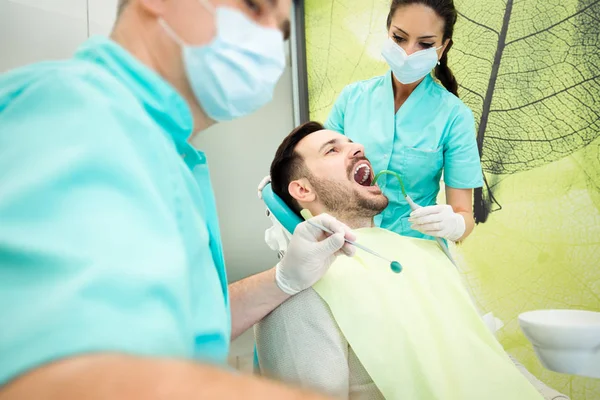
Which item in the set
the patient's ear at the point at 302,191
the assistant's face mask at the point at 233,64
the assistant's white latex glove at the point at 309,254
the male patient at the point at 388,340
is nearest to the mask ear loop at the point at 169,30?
the assistant's face mask at the point at 233,64

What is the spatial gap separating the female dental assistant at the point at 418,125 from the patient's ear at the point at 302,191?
35cm

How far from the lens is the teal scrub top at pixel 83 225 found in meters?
0.33

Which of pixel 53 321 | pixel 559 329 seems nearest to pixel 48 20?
pixel 53 321

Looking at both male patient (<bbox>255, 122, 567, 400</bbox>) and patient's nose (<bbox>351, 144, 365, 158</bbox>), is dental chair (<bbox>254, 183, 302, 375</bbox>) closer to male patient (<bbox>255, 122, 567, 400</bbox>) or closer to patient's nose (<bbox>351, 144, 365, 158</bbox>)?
male patient (<bbox>255, 122, 567, 400</bbox>)

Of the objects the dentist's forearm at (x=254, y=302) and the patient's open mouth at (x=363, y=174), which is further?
the patient's open mouth at (x=363, y=174)

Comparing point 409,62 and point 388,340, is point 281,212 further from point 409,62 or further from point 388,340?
point 409,62

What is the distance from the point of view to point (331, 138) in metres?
1.82

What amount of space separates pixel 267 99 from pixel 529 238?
201 centimetres

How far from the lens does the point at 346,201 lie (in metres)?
1.73

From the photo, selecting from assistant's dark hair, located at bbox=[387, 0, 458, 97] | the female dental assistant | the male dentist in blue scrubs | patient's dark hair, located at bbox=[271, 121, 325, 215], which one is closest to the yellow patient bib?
the female dental assistant

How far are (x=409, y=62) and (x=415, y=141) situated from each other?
0.34 meters

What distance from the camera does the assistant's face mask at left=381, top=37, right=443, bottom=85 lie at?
1842 mm

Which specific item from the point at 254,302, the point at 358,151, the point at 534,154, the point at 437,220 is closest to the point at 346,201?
the point at 358,151

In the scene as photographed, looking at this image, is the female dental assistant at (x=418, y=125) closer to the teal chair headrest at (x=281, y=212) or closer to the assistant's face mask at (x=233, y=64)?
the teal chair headrest at (x=281, y=212)
